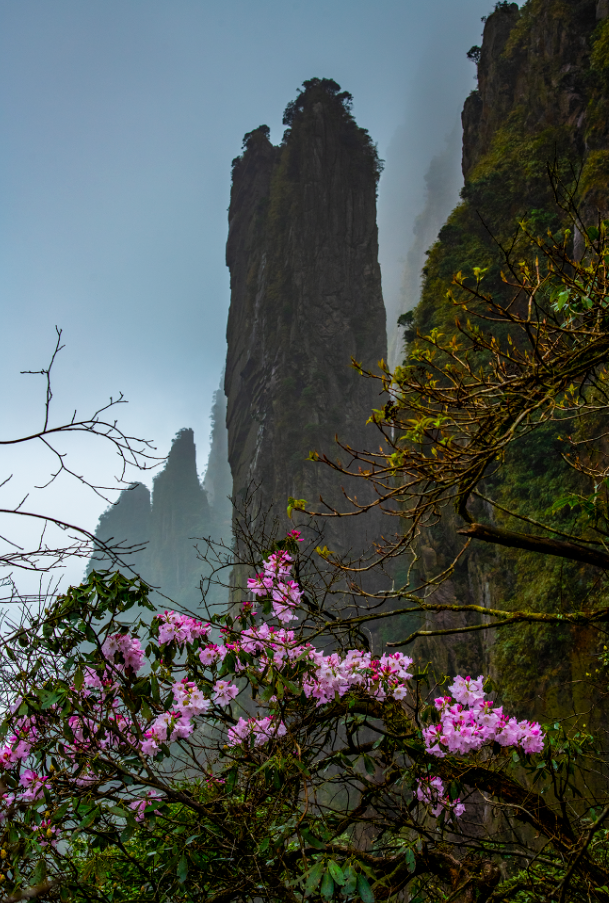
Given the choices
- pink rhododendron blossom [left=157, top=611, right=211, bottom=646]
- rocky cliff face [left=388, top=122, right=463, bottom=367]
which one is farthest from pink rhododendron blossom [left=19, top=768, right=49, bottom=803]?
rocky cliff face [left=388, top=122, right=463, bottom=367]

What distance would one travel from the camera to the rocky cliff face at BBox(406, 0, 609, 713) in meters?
8.62

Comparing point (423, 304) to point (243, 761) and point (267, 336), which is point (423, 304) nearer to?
point (267, 336)

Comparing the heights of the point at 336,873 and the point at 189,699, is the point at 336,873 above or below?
below

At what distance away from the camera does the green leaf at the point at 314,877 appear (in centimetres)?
145

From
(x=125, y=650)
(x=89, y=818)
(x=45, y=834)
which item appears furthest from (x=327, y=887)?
(x=125, y=650)

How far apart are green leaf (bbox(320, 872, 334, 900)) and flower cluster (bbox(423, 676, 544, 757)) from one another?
0.99 metres

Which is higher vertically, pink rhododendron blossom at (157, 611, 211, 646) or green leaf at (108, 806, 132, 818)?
pink rhododendron blossom at (157, 611, 211, 646)

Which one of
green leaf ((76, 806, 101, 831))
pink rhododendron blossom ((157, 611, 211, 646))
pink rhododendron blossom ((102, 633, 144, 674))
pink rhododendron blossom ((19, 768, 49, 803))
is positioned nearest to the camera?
green leaf ((76, 806, 101, 831))

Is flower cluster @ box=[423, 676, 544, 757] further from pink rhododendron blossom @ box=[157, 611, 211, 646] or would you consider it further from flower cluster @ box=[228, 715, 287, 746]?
pink rhododendron blossom @ box=[157, 611, 211, 646]

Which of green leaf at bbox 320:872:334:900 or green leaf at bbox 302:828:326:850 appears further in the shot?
green leaf at bbox 302:828:326:850

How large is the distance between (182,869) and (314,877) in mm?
686

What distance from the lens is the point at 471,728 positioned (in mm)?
2482

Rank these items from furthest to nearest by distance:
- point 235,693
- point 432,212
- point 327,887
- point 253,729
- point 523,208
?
point 432,212 < point 523,208 < point 235,693 < point 253,729 < point 327,887

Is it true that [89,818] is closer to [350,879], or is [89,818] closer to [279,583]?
[350,879]
